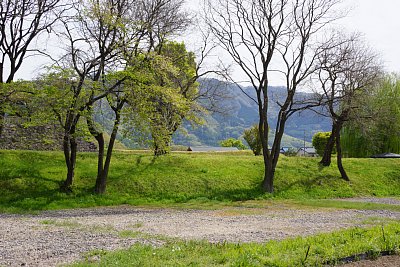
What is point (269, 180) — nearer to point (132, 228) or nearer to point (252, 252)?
point (132, 228)

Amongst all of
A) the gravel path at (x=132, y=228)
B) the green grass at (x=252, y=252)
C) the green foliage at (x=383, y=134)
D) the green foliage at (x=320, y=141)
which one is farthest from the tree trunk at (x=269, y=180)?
the green foliage at (x=320, y=141)

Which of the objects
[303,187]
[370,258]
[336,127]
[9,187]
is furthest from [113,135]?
[336,127]

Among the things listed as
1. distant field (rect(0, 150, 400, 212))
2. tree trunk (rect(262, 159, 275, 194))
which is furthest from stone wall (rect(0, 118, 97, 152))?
tree trunk (rect(262, 159, 275, 194))

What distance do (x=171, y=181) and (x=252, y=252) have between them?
17316 millimetres

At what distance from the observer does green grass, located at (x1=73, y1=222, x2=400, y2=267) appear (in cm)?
797

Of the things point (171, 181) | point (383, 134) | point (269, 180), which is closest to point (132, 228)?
point (171, 181)

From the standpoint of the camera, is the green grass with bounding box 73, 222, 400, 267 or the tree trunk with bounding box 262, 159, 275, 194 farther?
the tree trunk with bounding box 262, 159, 275, 194

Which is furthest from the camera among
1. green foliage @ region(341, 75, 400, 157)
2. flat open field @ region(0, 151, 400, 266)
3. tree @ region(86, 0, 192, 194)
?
green foliage @ region(341, 75, 400, 157)

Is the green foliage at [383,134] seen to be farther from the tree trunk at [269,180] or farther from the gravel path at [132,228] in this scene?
the gravel path at [132,228]

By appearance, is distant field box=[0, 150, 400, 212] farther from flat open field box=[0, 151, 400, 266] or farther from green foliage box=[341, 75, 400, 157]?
green foliage box=[341, 75, 400, 157]

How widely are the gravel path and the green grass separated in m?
0.81

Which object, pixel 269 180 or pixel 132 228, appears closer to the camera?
pixel 132 228

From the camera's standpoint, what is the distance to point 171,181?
2575 centimetres

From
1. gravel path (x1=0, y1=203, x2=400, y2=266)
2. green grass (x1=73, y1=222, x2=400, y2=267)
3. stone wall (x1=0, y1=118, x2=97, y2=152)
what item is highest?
stone wall (x1=0, y1=118, x2=97, y2=152)
